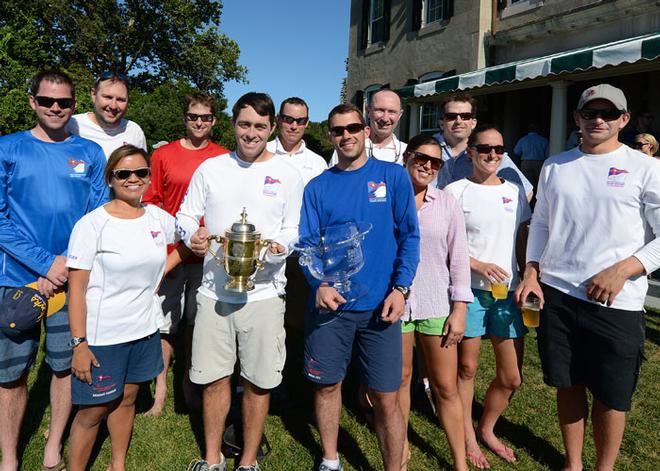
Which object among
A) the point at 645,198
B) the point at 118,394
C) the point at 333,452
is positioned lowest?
the point at 333,452

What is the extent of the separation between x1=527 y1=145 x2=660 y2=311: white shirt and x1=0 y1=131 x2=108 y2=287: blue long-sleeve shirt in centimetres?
291

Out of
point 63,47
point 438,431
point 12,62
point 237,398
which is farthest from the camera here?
point 63,47

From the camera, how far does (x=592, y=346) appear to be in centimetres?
282

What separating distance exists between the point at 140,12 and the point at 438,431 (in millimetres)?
31245

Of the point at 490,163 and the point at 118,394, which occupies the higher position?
the point at 490,163

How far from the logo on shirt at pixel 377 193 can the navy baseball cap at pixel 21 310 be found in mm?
1969

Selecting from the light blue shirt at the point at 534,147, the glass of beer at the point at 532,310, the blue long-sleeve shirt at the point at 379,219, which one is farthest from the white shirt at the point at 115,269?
the light blue shirt at the point at 534,147

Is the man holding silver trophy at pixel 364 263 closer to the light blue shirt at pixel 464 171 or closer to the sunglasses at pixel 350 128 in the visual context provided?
the sunglasses at pixel 350 128

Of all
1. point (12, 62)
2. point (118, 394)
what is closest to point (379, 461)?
point (118, 394)

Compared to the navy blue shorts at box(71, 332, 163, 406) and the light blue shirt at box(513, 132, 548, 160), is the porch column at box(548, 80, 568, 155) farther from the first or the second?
the navy blue shorts at box(71, 332, 163, 406)

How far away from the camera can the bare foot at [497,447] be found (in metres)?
3.42

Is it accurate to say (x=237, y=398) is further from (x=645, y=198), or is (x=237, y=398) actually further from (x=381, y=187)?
(x=645, y=198)

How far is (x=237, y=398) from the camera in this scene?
4.23m

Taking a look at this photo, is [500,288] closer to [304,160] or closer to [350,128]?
[350,128]
